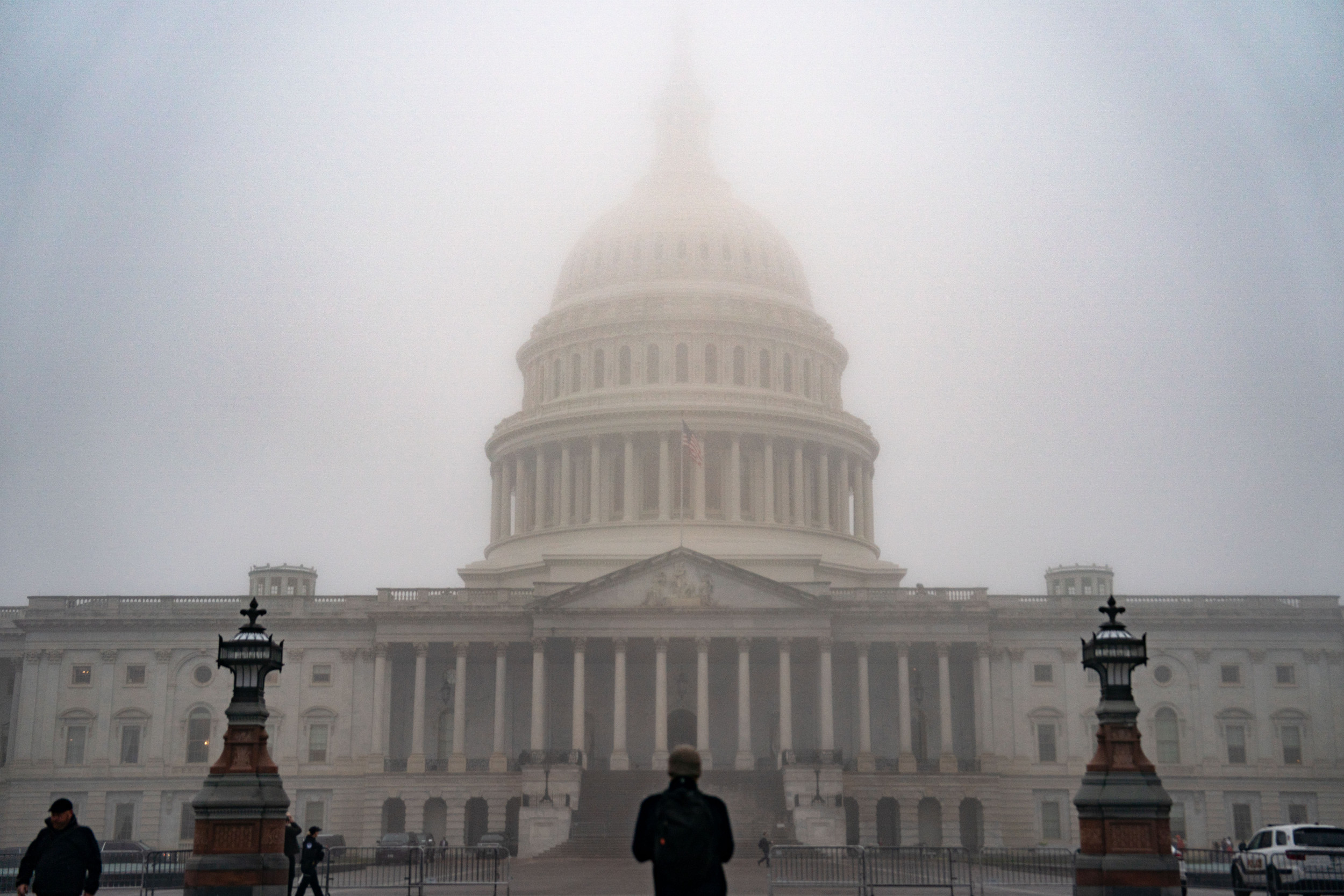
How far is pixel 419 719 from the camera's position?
284 feet

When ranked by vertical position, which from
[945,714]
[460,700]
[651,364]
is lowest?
[945,714]

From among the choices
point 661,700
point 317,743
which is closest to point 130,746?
point 317,743

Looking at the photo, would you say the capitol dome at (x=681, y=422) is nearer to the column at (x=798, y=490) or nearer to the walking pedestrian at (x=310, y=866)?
the column at (x=798, y=490)

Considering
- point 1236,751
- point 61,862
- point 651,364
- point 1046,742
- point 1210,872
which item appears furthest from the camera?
point 651,364

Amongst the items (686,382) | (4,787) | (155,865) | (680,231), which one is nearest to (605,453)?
(686,382)

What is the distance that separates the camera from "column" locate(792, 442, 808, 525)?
331 feet

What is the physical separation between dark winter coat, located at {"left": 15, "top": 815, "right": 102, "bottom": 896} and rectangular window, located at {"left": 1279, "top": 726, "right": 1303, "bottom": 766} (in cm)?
8009

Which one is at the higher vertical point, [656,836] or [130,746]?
[130,746]

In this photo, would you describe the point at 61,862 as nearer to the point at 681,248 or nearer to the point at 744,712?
the point at 744,712

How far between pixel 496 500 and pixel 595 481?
10475 millimetres

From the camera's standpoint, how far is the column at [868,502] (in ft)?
351

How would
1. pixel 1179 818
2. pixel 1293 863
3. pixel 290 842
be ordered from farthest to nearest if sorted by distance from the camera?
pixel 1179 818, pixel 1293 863, pixel 290 842

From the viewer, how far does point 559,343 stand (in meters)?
109

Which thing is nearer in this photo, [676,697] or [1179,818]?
[1179,818]
